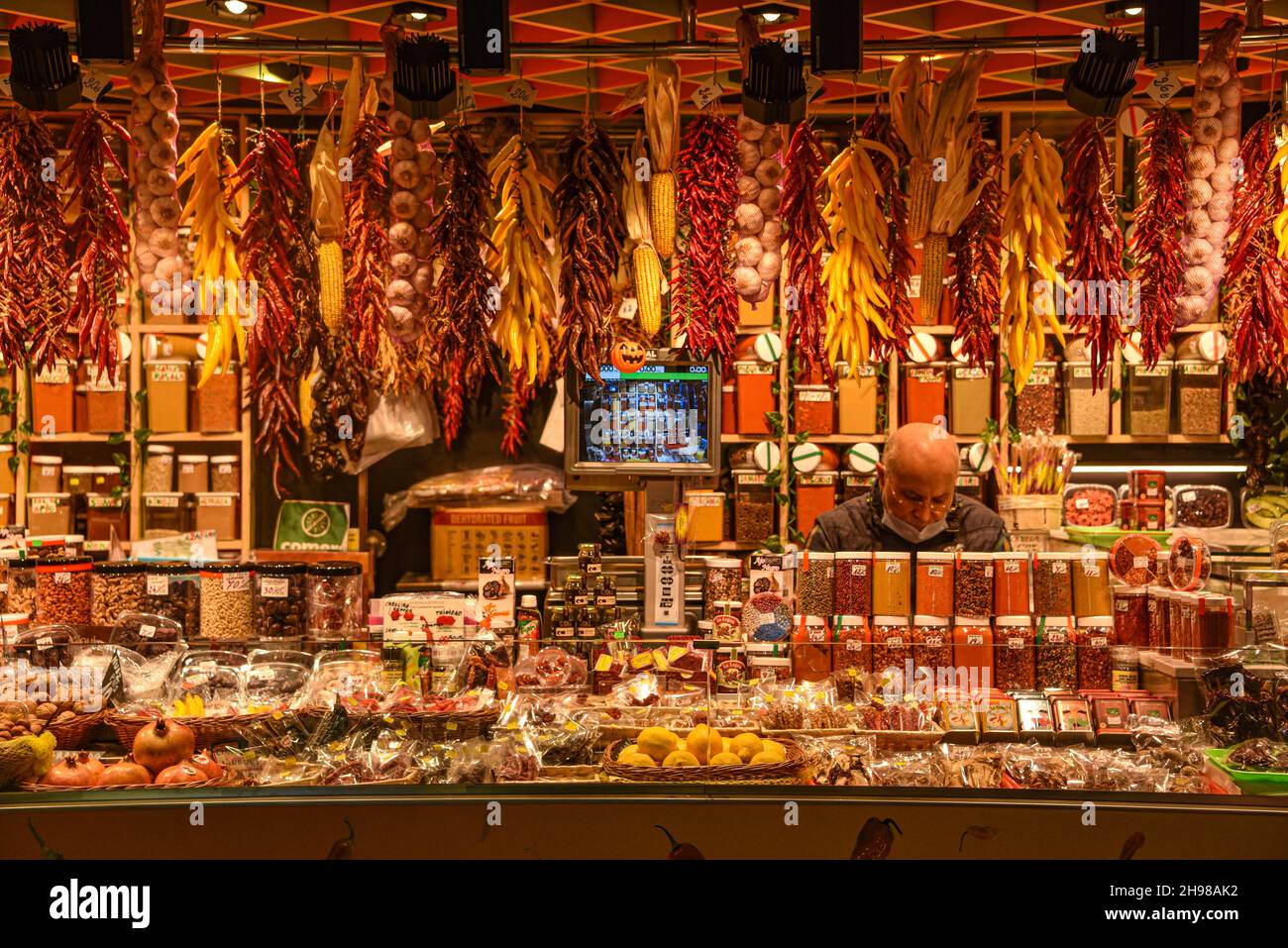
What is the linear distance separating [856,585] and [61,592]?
2.60 meters

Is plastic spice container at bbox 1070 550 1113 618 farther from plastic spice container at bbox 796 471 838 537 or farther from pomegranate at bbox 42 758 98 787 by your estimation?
pomegranate at bbox 42 758 98 787

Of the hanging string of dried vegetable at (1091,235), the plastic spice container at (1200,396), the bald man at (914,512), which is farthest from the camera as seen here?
the plastic spice container at (1200,396)

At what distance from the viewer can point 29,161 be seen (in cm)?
319

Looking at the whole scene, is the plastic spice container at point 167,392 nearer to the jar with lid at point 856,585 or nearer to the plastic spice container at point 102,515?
the plastic spice container at point 102,515

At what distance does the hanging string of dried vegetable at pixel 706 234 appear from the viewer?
325cm

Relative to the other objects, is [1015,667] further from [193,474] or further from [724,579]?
[193,474]

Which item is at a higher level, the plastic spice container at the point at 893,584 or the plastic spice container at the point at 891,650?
the plastic spice container at the point at 893,584

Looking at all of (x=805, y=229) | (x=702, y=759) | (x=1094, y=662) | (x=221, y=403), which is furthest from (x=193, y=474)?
(x=1094, y=662)

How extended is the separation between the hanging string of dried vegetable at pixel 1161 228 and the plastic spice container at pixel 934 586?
837mm

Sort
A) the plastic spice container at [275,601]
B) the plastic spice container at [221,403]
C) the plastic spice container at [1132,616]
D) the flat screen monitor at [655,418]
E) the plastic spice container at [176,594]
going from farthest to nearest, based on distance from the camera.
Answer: the plastic spice container at [221,403], the flat screen monitor at [655,418], the plastic spice container at [176,594], the plastic spice container at [275,601], the plastic spice container at [1132,616]

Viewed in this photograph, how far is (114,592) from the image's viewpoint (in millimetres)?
4020

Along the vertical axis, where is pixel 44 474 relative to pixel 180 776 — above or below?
above

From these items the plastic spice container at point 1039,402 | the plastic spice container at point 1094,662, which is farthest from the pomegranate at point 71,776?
the plastic spice container at point 1039,402
